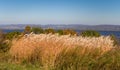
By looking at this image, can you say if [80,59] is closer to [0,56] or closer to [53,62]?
[53,62]

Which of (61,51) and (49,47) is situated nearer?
(61,51)

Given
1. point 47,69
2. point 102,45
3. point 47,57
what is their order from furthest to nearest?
point 102,45 → point 47,57 → point 47,69

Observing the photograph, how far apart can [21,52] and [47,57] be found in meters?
2.13

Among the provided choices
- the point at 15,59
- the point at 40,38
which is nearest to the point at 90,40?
the point at 40,38

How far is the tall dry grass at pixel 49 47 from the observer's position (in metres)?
12.9

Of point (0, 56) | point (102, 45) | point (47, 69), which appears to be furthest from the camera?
point (0, 56)

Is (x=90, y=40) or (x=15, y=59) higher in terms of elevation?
(x=90, y=40)

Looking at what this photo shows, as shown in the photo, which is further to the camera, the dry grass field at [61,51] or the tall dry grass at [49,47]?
the tall dry grass at [49,47]

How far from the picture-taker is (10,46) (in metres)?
16.9

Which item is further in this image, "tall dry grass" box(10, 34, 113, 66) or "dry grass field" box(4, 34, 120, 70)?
"tall dry grass" box(10, 34, 113, 66)

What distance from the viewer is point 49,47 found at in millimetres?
13898

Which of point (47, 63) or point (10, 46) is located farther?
point (10, 46)

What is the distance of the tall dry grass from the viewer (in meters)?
12.9

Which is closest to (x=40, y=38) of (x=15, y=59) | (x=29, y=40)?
(x=29, y=40)
